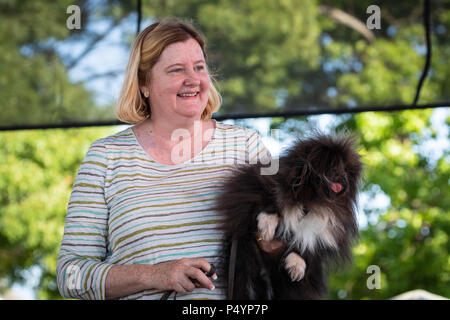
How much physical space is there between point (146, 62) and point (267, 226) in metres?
0.59

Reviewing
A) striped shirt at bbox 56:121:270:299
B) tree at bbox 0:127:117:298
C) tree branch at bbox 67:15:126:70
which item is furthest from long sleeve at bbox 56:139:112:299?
tree at bbox 0:127:117:298

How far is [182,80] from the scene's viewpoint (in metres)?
1.54

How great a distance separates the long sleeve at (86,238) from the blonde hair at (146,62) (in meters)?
0.20

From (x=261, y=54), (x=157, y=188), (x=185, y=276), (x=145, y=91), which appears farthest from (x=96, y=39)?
(x=185, y=276)

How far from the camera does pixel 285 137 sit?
1.46m

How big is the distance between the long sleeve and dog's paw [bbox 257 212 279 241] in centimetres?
37

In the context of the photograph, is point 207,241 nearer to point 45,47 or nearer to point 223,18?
point 223,18

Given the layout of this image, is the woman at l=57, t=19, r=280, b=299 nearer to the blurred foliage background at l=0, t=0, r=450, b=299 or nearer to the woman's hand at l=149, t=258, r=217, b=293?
the woman's hand at l=149, t=258, r=217, b=293

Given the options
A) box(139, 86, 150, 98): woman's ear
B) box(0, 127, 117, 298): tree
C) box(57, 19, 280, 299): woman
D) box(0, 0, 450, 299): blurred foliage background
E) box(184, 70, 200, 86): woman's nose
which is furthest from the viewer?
box(0, 127, 117, 298): tree

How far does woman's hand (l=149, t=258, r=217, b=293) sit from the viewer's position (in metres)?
1.29

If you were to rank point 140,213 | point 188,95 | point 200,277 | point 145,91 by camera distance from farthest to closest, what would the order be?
point 145,91, point 188,95, point 140,213, point 200,277

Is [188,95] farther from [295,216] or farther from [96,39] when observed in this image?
[96,39]
